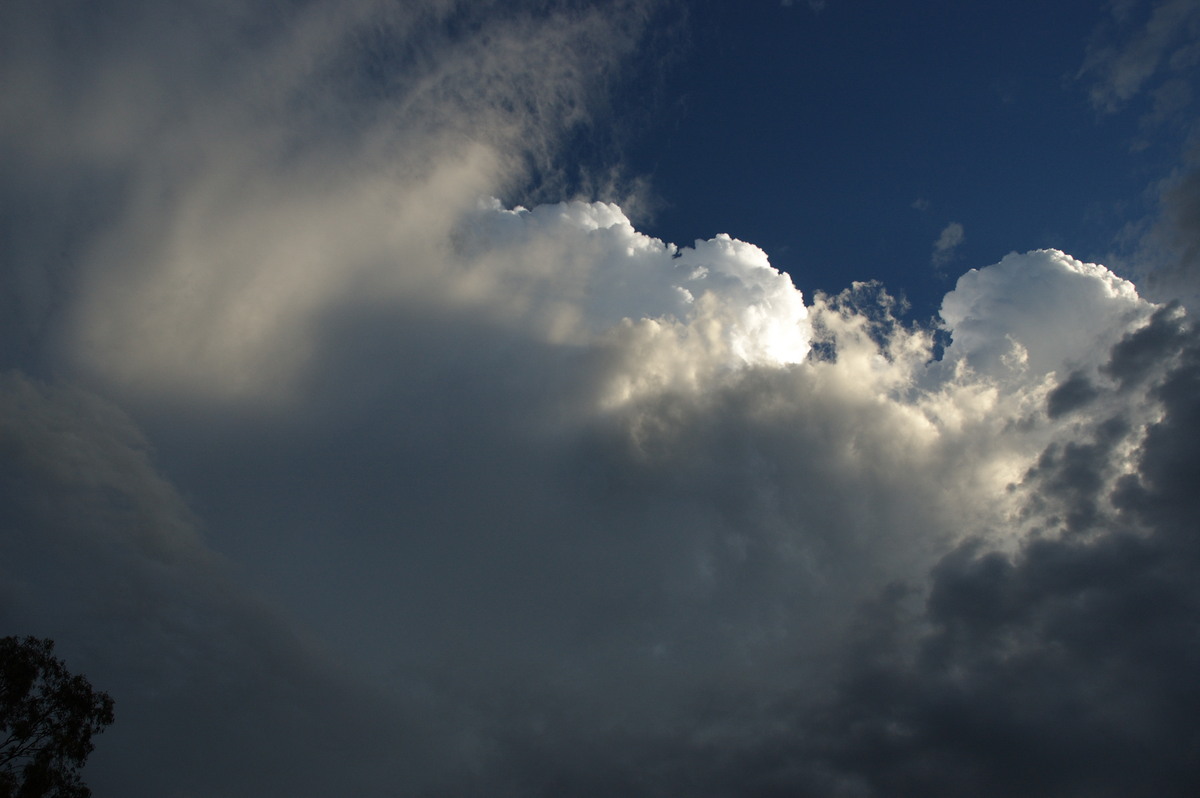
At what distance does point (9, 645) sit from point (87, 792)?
59.1ft

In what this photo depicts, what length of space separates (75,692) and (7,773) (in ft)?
34.3

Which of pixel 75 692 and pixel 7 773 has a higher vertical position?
pixel 75 692

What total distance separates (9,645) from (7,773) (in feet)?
43.8

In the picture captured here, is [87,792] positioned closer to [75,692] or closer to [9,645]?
[75,692]

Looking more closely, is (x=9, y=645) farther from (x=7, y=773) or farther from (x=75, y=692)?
(x=7, y=773)

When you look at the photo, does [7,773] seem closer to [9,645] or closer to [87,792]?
[87,792]

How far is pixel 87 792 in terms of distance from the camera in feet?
232

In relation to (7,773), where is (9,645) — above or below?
above

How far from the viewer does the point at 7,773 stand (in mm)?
64625

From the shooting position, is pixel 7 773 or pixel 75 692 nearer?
pixel 7 773

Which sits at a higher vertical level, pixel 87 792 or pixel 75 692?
pixel 75 692

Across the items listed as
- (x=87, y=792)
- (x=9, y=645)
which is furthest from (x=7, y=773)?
(x=9, y=645)

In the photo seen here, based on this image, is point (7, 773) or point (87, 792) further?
point (87, 792)

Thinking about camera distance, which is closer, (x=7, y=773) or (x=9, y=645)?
(x=7, y=773)
